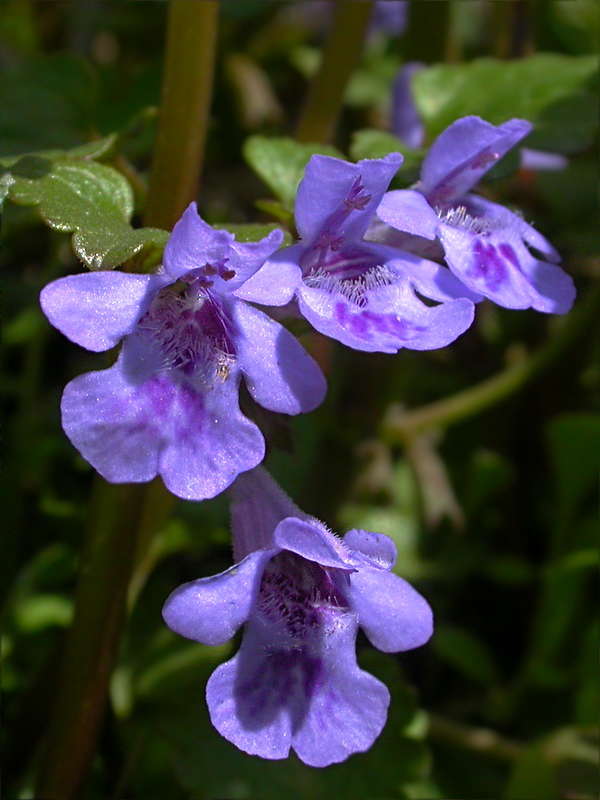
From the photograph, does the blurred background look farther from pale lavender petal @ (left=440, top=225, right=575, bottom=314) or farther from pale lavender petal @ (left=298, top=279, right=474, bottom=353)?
pale lavender petal @ (left=440, top=225, right=575, bottom=314)

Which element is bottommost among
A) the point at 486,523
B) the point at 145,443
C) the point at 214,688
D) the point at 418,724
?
the point at 486,523

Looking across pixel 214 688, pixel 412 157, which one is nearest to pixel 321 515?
pixel 412 157

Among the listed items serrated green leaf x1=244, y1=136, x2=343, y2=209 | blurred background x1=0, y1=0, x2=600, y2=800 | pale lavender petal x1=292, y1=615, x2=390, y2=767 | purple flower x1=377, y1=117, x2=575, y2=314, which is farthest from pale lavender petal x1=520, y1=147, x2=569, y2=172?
pale lavender petal x1=292, y1=615, x2=390, y2=767

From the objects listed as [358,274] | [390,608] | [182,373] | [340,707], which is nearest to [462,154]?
[358,274]

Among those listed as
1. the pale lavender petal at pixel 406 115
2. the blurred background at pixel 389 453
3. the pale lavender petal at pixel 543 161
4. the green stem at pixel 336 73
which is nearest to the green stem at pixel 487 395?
the blurred background at pixel 389 453

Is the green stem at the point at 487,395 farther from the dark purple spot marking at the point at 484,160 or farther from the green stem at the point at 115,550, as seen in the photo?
the dark purple spot marking at the point at 484,160

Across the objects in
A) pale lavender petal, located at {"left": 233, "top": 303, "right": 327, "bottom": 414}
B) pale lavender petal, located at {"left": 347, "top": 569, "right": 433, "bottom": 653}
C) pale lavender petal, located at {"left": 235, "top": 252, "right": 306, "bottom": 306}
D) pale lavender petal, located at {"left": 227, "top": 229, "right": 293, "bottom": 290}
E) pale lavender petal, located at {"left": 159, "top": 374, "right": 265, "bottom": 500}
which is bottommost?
pale lavender petal, located at {"left": 347, "top": 569, "right": 433, "bottom": 653}

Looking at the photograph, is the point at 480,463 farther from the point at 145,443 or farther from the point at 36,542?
the point at 145,443
